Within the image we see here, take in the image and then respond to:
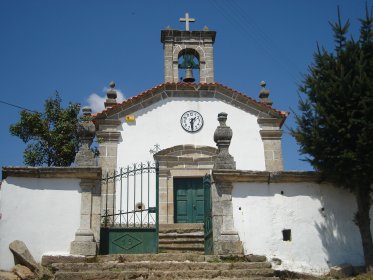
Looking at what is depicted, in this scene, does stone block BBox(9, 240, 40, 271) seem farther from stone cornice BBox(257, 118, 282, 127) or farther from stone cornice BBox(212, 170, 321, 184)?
stone cornice BBox(257, 118, 282, 127)

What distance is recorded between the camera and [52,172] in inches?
327

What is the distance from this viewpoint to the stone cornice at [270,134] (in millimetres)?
14055

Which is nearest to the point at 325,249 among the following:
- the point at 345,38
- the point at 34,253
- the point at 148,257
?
the point at 148,257

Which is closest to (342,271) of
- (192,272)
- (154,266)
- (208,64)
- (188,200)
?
(192,272)

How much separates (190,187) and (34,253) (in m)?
6.16

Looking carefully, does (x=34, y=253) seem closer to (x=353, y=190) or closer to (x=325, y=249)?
(x=325, y=249)

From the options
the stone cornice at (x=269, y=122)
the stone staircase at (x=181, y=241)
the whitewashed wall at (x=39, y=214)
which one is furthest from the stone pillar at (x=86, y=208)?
the stone cornice at (x=269, y=122)

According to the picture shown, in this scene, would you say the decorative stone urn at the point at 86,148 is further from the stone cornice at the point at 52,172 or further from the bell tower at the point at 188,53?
the bell tower at the point at 188,53

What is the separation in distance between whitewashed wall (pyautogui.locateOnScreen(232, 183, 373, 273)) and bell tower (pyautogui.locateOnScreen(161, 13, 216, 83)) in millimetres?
6884

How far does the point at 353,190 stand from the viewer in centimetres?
854

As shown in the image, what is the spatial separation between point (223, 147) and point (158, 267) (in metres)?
2.73

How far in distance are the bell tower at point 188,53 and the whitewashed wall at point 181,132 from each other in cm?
104

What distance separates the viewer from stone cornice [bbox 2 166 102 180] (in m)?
8.21

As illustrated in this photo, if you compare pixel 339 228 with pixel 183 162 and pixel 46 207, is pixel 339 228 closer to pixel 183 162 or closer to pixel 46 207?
pixel 46 207
